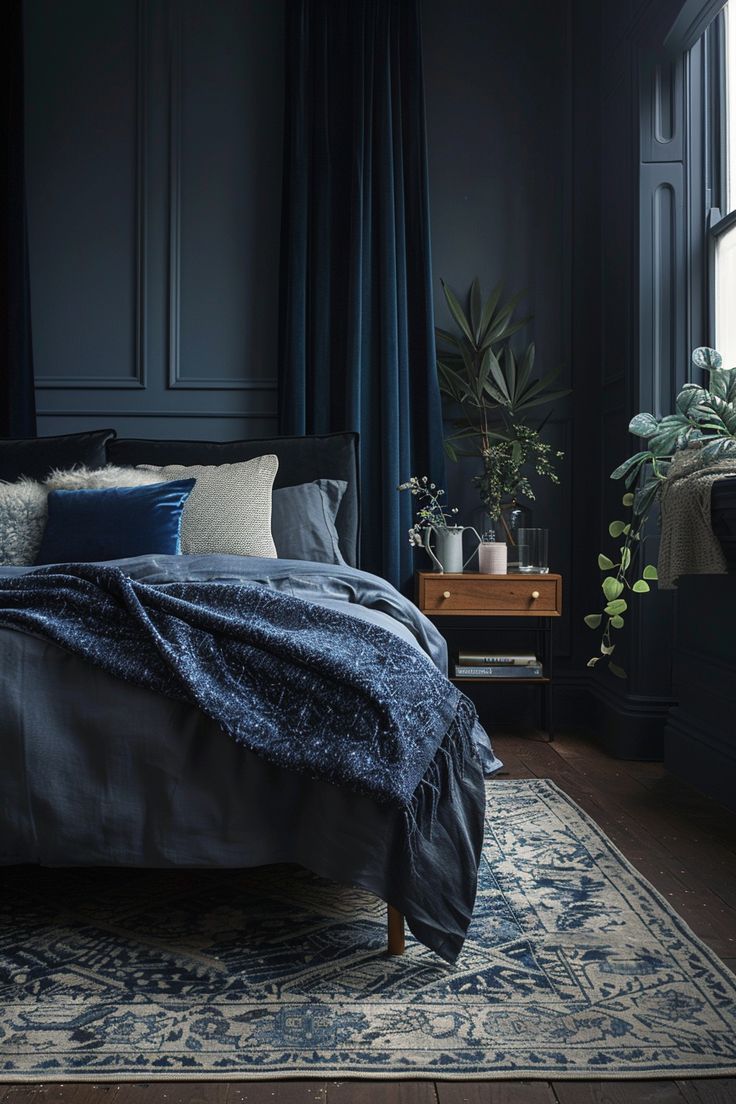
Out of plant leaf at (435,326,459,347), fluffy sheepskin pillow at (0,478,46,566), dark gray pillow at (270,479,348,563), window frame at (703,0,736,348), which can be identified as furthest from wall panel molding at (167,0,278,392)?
window frame at (703,0,736,348)

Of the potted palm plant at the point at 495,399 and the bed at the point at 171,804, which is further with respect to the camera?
the potted palm plant at the point at 495,399

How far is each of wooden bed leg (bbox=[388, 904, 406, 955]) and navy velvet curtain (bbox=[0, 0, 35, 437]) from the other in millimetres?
2803

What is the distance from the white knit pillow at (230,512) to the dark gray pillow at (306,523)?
3.1 inches

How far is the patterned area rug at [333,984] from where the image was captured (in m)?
1.24

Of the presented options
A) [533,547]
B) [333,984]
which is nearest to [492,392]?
[533,547]

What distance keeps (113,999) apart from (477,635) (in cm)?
254

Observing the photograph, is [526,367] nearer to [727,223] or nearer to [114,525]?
[727,223]

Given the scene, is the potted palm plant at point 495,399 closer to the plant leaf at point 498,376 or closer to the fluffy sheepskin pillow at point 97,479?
the plant leaf at point 498,376

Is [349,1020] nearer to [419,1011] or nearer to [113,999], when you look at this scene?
[419,1011]

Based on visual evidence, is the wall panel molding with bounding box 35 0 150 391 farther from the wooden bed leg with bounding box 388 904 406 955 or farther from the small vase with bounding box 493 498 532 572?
the wooden bed leg with bounding box 388 904 406 955

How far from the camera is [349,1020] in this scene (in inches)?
52.4

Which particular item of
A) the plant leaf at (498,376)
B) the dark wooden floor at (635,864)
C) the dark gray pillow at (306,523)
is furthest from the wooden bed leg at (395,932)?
the plant leaf at (498,376)

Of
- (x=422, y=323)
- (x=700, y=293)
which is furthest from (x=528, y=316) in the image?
(x=700, y=293)

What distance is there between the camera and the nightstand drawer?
3.29m
